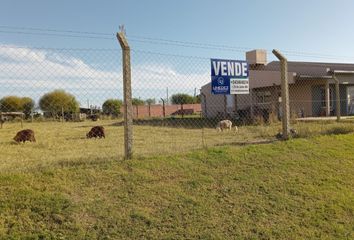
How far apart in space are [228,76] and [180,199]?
384 centimetres

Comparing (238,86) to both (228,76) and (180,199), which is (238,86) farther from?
(180,199)

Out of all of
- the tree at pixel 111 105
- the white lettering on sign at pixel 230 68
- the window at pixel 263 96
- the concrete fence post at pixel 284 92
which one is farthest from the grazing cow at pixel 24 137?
the window at pixel 263 96

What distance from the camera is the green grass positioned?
4.28 m

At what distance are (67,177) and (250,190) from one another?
264cm

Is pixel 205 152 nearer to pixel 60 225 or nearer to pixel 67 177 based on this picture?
pixel 67 177

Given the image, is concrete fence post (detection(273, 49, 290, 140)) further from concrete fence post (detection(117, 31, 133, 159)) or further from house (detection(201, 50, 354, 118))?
house (detection(201, 50, 354, 118))

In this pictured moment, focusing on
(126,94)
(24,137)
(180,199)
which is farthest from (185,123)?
(180,199)

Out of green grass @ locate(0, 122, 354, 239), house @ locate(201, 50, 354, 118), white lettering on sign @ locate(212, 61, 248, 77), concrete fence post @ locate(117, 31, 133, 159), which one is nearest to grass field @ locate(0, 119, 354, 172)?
concrete fence post @ locate(117, 31, 133, 159)

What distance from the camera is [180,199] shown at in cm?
503

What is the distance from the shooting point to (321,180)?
20.8 ft

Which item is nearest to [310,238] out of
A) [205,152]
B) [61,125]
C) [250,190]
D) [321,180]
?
[250,190]

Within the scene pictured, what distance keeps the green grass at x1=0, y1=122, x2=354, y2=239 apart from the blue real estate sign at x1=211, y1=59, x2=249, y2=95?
1714mm

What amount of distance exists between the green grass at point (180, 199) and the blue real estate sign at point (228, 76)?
171cm

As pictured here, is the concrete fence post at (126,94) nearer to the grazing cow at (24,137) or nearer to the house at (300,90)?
the grazing cow at (24,137)
